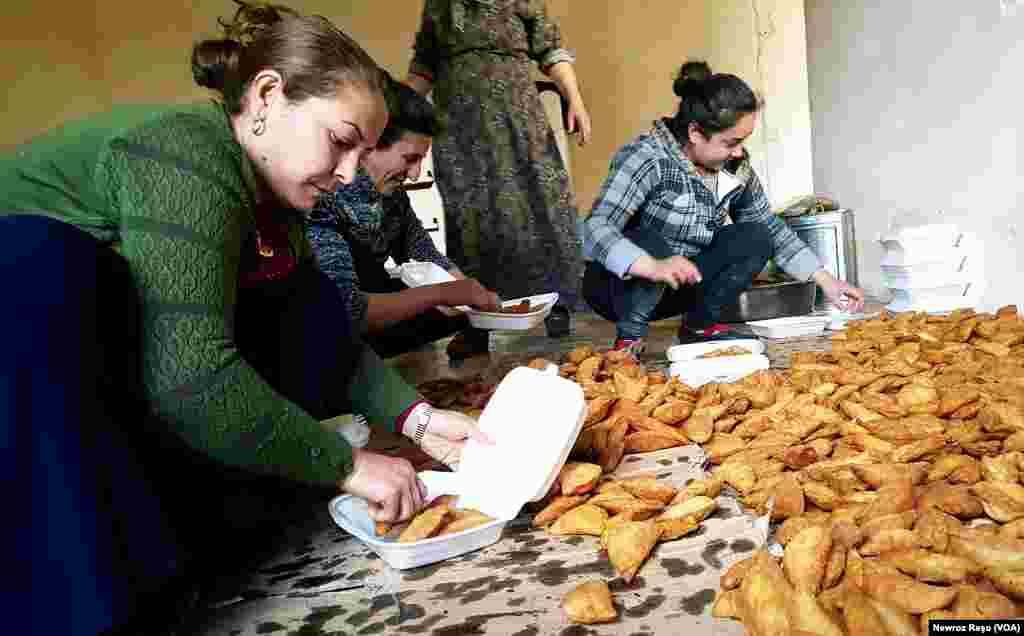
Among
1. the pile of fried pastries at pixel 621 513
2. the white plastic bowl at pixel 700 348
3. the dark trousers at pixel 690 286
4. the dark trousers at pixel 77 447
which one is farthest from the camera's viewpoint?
the dark trousers at pixel 690 286

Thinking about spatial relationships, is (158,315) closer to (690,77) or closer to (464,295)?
(464,295)

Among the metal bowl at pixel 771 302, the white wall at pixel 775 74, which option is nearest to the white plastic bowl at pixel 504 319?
the metal bowl at pixel 771 302

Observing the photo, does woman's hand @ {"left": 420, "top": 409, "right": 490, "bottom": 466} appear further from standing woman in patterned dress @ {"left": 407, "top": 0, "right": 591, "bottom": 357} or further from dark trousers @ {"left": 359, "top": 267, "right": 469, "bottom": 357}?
standing woman in patterned dress @ {"left": 407, "top": 0, "right": 591, "bottom": 357}

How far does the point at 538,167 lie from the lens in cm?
282

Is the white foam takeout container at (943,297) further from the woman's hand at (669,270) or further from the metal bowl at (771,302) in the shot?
the woman's hand at (669,270)

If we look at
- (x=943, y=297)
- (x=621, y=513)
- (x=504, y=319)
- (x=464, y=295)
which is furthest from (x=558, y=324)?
(x=621, y=513)

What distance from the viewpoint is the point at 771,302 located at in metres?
2.29

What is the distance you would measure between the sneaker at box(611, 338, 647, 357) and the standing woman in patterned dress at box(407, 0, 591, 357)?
0.65 meters

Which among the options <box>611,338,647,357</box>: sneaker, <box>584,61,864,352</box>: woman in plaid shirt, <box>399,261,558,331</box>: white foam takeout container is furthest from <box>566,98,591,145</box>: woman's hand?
<box>611,338,647,357</box>: sneaker

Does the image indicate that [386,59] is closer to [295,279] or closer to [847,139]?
[847,139]

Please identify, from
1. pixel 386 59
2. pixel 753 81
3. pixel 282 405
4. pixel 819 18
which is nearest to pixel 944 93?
pixel 819 18

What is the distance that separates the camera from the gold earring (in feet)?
2.60

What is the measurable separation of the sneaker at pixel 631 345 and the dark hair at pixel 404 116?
837mm

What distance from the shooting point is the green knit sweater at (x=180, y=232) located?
2.30ft
